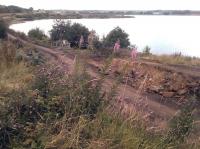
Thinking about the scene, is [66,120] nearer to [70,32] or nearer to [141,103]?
[141,103]

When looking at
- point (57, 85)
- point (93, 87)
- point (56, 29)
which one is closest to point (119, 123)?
point (93, 87)

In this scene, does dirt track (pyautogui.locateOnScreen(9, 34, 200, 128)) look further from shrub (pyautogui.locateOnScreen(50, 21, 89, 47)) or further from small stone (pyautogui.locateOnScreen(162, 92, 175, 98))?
shrub (pyautogui.locateOnScreen(50, 21, 89, 47))

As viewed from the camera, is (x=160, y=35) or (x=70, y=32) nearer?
(x=70, y=32)

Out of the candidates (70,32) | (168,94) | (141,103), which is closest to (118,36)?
(70,32)

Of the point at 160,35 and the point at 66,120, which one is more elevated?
the point at 66,120

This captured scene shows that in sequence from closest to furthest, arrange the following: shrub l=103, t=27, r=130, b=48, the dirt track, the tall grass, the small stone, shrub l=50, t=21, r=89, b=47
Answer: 1. the tall grass
2. the dirt track
3. the small stone
4. shrub l=50, t=21, r=89, b=47
5. shrub l=103, t=27, r=130, b=48

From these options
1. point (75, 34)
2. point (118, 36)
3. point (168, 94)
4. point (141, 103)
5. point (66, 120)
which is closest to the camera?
point (66, 120)

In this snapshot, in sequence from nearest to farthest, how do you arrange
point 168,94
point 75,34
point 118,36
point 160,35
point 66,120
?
point 66,120 → point 168,94 → point 75,34 → point 118,36 → point 160,35

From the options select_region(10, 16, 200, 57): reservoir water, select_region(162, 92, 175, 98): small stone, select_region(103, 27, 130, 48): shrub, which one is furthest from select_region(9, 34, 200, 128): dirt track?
select_region(10, 16, 200, 57): reservoir water

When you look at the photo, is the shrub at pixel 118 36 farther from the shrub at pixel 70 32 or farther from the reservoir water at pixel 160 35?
the shrub at pixel 70 32

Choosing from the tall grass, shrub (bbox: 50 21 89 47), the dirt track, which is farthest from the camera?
shrub (bbox: 50 21 89 47)

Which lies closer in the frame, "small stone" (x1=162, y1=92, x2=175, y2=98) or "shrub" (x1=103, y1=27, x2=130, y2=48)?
"small stone" (x1=162, y1=92, x2=175, y2=98)

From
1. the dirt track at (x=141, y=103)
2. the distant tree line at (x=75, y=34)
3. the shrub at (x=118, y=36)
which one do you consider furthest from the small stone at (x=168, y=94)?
the shrub at (x=118, y=36)

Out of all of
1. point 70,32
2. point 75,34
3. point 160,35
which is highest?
point 70,32
